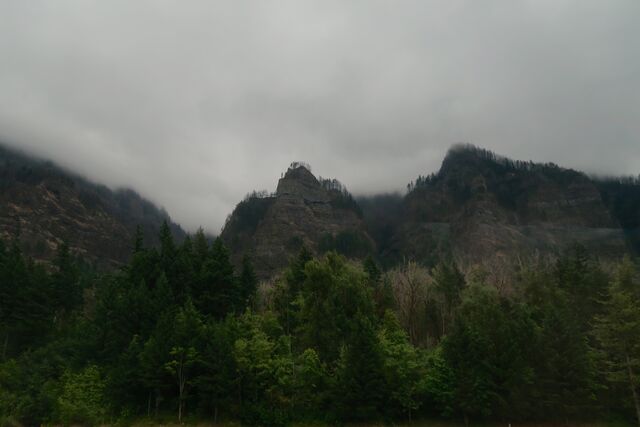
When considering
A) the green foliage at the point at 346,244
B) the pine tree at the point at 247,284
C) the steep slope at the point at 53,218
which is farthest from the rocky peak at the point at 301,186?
the pine tree at the point at 247,284

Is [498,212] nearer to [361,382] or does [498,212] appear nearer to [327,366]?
[327,366]

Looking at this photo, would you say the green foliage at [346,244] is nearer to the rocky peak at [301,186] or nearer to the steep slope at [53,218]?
the rocky peak at [301,186]

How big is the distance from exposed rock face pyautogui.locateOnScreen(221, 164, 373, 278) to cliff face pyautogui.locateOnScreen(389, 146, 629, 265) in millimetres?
22105

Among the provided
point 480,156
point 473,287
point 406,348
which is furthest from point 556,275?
point 480,156

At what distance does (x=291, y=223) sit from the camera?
176000 millimetres

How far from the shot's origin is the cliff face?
5290 inches

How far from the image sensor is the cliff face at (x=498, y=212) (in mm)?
134375

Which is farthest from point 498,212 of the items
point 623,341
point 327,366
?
point 327,366

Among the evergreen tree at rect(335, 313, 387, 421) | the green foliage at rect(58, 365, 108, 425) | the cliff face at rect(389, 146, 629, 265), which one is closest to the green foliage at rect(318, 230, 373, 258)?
the cliff face at rect(389, 146, 629, 265)

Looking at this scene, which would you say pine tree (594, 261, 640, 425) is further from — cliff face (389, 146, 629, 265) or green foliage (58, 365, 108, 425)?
cliff face (389, 146, 629, 265)

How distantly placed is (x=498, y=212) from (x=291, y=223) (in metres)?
73.2

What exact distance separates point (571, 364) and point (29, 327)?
61.7m

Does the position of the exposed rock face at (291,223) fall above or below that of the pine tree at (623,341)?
above

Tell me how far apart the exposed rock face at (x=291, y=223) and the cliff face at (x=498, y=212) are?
72.5 ft
